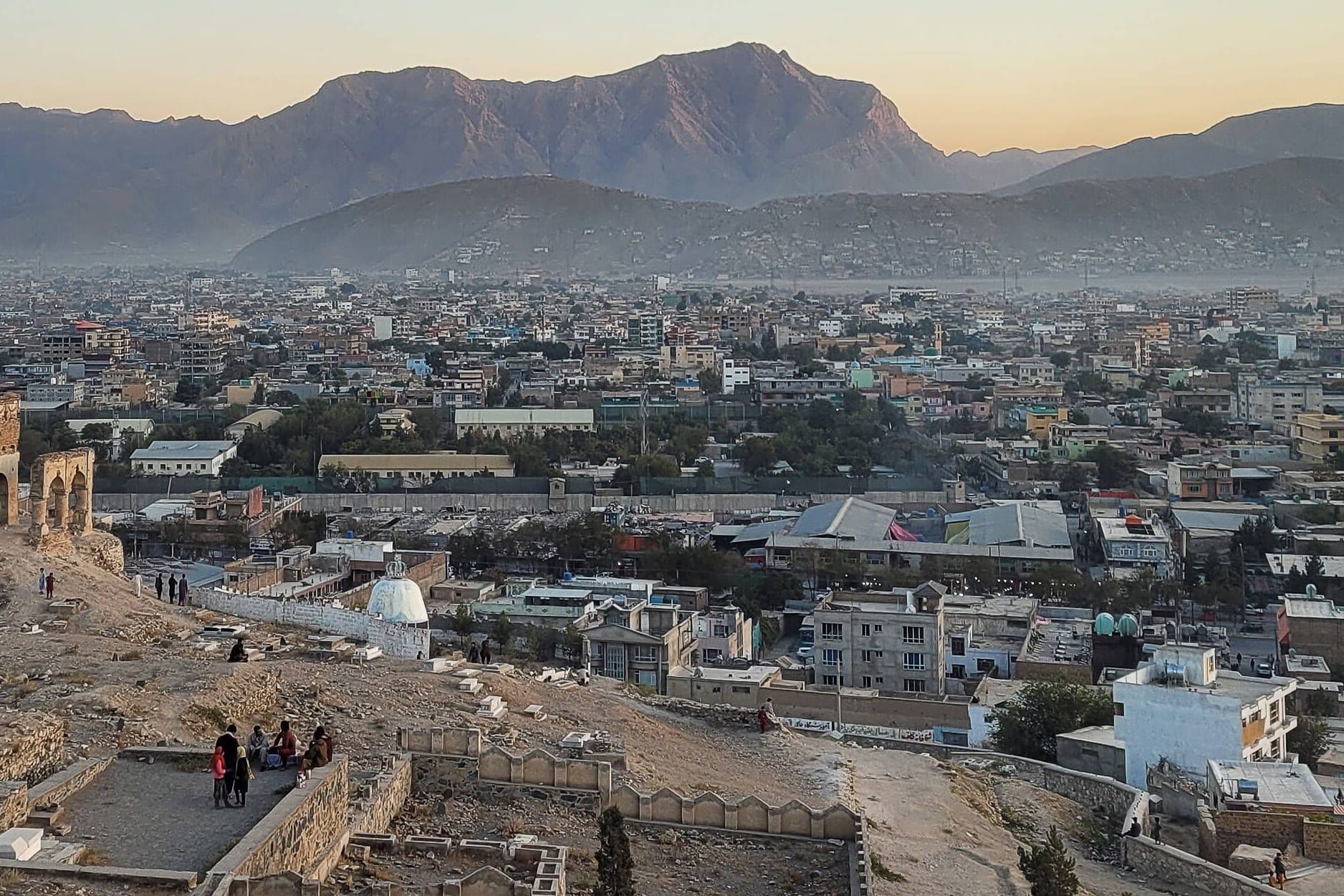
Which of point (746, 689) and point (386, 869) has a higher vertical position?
point (386, 869)

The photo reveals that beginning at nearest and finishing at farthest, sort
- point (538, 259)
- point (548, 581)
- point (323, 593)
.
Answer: point (323, 593) → point (548, 581) → point (538, 259)

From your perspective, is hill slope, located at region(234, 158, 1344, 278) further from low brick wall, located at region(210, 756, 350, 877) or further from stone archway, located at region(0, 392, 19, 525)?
low brick wall, located at region(210, 756, 350, 877)

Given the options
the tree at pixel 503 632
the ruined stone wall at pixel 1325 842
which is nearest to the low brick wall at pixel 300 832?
the ruined stone wall at pixel 1325 842

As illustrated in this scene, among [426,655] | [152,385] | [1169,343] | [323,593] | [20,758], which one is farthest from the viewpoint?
[1169,343]

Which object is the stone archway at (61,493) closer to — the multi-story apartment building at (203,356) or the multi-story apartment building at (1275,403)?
the multi-story apartment building at (1275,403)

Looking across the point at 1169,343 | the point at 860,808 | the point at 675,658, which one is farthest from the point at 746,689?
the point at 1169,343

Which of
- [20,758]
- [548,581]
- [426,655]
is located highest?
[20,758]

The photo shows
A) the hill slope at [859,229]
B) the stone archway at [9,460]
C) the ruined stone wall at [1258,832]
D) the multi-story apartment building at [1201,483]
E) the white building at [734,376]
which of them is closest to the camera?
the ruined stone wall at [1258,832]

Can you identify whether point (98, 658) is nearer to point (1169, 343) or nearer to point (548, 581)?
point (548, 581)
